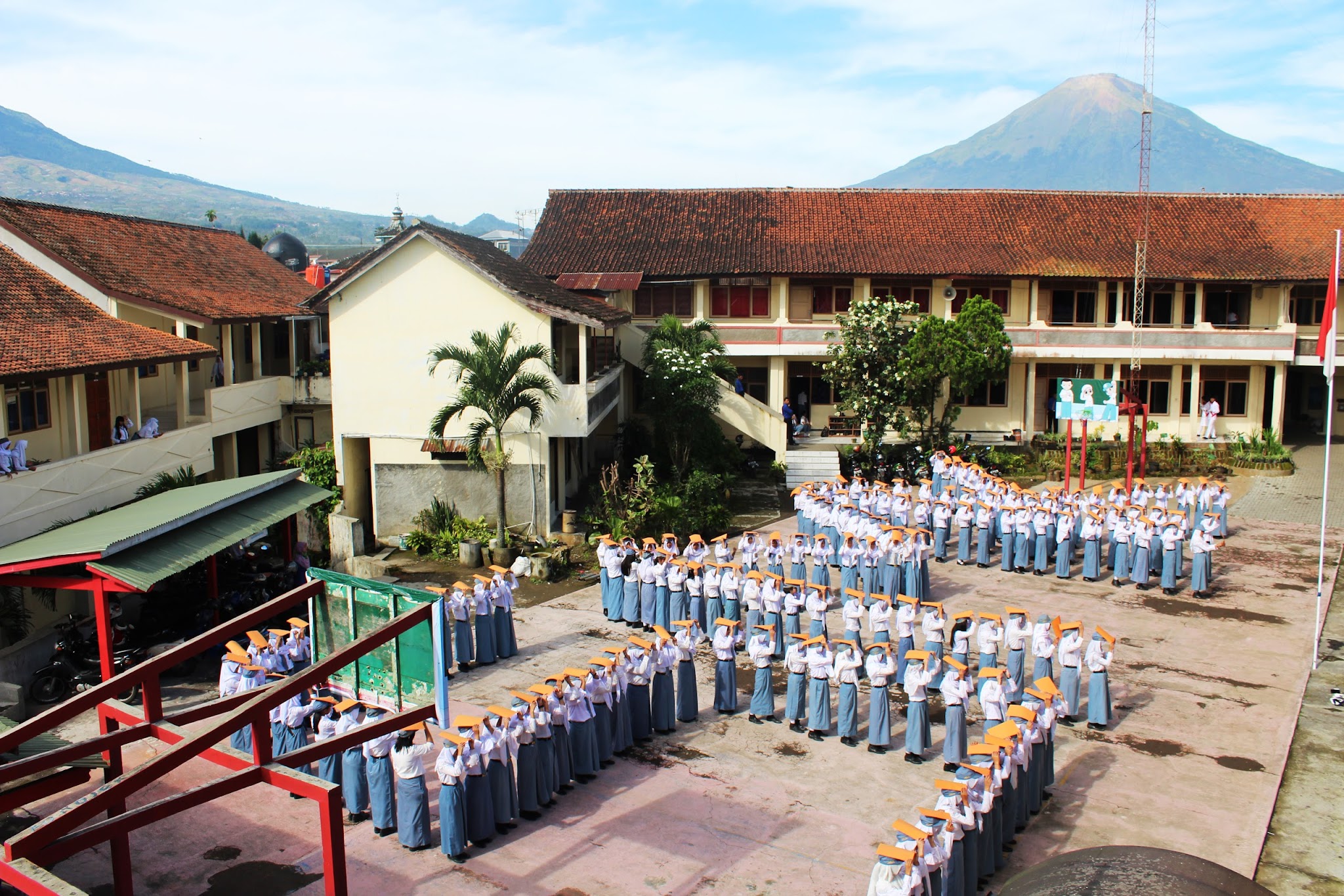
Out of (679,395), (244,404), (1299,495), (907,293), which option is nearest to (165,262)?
(244,404)

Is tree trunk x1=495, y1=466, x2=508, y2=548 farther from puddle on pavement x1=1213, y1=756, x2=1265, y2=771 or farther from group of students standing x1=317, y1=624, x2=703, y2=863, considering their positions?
puddle on pavement x1=1213, y1=756, x2=1265, y2=771

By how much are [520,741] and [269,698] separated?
3.96 meters

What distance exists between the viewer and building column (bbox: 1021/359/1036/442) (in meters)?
28.4

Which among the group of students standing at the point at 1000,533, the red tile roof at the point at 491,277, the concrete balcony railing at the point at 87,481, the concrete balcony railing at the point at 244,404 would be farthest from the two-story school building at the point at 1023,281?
the concrete balcony railing at the point at 87,481

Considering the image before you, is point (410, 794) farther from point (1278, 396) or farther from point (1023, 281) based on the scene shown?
point (1278, 396)

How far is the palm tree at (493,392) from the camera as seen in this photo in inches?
740

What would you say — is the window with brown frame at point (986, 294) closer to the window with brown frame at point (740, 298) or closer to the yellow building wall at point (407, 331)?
the window with brown frame at point (740, 298)

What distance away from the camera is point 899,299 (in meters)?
28.9

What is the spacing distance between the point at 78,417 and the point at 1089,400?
1924 centimetres

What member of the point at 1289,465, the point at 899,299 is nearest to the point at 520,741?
the point at 899,299

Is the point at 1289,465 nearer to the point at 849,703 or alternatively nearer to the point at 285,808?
the point at 849,703

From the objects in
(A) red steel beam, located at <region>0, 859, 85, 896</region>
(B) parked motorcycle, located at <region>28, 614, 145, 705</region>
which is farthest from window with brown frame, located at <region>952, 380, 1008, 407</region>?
(A) red steel beam, located at <region>0, 859, 85, 896</region>

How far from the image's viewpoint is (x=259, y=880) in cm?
949

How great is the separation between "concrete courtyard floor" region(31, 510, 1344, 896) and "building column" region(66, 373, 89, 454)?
18.5ft
